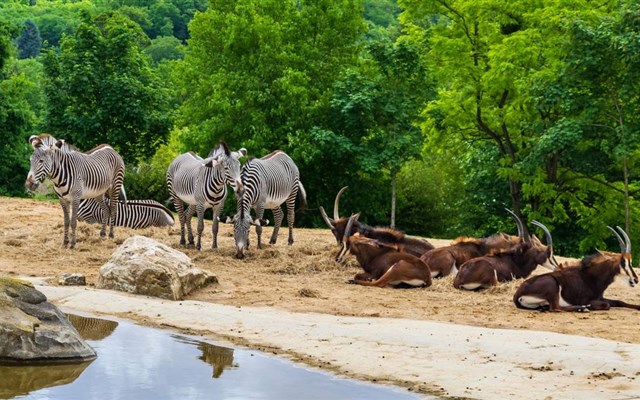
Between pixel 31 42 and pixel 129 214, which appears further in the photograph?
pixel 31 42

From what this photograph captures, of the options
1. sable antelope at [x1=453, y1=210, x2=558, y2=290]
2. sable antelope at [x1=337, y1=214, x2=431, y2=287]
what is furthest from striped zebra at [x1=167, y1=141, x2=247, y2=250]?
sable antelope at [x1=453, y1=210, x2=558, y2=290]

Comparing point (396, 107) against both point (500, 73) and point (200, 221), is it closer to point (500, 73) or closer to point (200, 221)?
point (500, 73)

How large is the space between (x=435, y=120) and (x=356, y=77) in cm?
443

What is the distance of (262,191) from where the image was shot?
2145 centimetres

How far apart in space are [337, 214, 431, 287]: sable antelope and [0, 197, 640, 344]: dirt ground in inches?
8.8

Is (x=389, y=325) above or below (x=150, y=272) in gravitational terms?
below

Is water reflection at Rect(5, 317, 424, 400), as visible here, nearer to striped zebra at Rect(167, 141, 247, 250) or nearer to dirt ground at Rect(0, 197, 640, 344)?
dirt ground at Rect(0, 197, 640, 344)

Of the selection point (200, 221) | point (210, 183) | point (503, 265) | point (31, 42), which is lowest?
point (503, 265)

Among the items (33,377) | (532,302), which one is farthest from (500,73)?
(33,377)

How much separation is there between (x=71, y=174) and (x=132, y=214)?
4.59 metres

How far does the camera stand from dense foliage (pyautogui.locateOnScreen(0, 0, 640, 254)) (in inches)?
1197

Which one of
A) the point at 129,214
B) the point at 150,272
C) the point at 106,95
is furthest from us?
the point at 106,95

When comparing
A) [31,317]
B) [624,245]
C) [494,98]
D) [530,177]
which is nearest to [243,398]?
[31,317]

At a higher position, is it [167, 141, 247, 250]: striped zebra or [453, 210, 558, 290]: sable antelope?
[167, 141, 247, 250]: striped zebra
